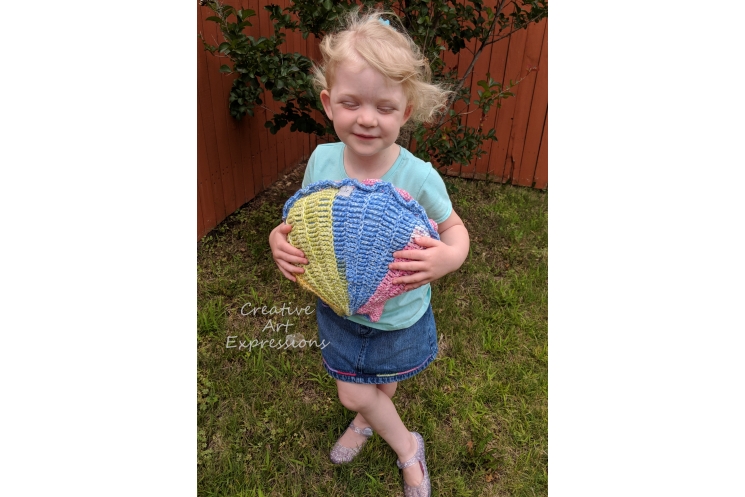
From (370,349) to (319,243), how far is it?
0.45m

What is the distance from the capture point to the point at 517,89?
398 centimetres

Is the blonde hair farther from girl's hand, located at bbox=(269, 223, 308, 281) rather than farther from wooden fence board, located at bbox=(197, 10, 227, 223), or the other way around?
wooden fence board, located at bbox=(197, 10, 227, 223)

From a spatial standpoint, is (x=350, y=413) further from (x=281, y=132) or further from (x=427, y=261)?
(x=281, y=132)

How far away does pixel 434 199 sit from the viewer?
145cm

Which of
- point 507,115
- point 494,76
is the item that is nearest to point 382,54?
point 494,76

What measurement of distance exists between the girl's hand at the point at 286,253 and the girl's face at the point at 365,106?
31cm

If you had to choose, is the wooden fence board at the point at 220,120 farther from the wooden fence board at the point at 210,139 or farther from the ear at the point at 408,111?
the ear at the point at 408,111

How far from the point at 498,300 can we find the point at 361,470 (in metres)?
1.33

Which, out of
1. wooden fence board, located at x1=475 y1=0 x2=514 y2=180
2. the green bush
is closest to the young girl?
the green bush

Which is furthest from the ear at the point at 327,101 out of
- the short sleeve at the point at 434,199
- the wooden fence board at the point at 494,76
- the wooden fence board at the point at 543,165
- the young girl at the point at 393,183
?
the wooden fence board at the point at 543,165

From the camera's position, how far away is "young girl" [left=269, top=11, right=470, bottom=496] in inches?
48.3

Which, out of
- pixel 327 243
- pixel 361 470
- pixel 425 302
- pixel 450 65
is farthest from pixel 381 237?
pixel 450 65

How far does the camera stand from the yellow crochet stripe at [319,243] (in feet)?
4.19

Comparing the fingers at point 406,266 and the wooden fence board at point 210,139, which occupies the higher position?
the fingers at point 406,266
